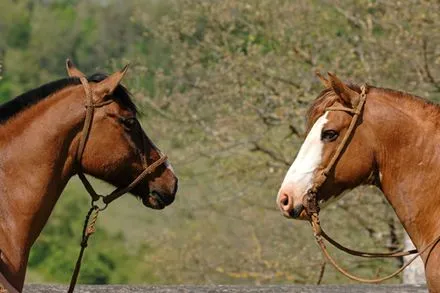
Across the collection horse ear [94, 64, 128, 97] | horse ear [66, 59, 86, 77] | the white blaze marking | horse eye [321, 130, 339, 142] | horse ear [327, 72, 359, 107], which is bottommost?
the white blaze marking

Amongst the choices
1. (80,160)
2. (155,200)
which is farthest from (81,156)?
(155,200)

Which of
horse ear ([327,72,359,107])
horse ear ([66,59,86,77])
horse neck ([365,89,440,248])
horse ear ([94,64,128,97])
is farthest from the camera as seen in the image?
horse ear ([66,59,86,77])

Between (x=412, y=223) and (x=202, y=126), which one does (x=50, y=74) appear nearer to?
(x=202, y=126)

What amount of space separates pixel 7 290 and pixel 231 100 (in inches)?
477

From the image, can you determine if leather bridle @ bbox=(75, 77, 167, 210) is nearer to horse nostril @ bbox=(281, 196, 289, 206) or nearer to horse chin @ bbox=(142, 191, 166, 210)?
horse chin @ bbox=(142, 191, 166, 210)

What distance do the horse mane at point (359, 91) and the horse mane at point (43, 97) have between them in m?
1.03

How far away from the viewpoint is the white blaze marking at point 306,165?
6.12m

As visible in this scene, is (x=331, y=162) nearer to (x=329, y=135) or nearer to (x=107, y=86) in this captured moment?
(x=329, y=135)

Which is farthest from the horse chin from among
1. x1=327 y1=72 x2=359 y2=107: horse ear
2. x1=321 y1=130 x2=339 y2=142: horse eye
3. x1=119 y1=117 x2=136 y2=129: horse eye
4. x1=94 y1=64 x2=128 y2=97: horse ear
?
x1=327 y1=72 x2=359 y2=107: horse ear

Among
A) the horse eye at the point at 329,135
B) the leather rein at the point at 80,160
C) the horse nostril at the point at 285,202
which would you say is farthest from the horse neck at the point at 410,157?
the leather rein at the point at 80,160

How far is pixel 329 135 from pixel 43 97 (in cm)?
161

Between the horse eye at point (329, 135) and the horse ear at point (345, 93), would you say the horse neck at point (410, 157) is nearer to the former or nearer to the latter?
the horse ear at point (345, 93)

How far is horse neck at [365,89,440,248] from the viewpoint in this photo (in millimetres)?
6020

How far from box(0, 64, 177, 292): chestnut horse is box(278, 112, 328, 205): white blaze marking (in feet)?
3.09
